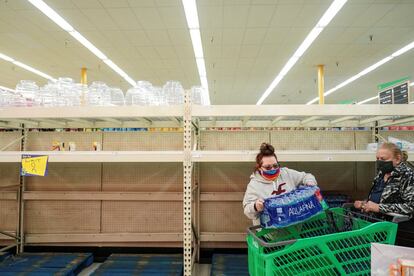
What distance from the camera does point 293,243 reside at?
3.97ft

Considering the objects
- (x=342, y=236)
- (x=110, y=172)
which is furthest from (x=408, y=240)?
(x=110, y=172)

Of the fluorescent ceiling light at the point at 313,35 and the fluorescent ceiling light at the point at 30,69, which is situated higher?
the fluorescent ceiling light at the point at 313,35

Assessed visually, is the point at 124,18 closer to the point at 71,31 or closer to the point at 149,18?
the point at 149,18

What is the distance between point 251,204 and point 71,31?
5.47 m

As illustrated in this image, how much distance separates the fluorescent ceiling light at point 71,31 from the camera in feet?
14.8

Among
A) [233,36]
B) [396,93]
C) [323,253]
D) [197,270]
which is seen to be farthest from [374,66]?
[323,253]

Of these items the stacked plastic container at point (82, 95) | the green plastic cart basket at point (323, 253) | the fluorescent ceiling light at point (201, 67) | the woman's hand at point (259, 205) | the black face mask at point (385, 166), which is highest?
the fluorescent ceiling light at point (201, 67)

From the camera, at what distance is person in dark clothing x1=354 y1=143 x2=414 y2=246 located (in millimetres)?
1768

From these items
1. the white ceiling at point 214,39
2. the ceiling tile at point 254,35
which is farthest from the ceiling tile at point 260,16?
the ceiling tile at point 254,35

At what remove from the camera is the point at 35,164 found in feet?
6.31

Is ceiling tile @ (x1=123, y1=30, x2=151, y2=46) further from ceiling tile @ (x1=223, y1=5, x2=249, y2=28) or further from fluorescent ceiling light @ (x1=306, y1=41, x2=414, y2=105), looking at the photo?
fluorescent ceiling light @ (x1=306, y1=41, x2=414, y2=105)

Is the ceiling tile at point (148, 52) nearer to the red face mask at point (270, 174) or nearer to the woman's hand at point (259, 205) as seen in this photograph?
the red face mask at point (270, 174)

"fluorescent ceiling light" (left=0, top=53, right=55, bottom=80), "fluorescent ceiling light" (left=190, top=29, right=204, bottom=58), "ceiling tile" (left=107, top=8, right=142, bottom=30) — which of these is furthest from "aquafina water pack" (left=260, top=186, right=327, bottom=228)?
"fluorescent ceiling light" (left=0, top=53, right=55, bottom=80)

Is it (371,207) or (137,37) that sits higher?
(137,37)
